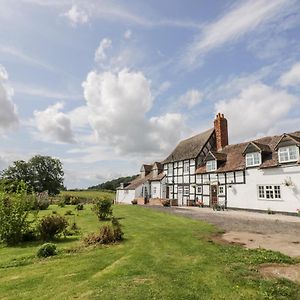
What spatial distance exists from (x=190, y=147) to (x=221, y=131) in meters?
5.66

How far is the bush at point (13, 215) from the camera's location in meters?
13.6

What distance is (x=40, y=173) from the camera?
84.6 metres

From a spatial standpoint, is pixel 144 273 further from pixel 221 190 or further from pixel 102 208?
pixel 221 190

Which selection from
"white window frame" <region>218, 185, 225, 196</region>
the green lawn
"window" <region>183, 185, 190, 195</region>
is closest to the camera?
the green lawn

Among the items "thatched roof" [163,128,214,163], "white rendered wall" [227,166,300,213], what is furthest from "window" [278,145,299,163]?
"thatched roof" [163,128,214,163]

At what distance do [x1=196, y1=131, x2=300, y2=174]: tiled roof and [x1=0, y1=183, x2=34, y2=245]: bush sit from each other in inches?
819

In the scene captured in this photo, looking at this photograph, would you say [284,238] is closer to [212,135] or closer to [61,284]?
[61,284]

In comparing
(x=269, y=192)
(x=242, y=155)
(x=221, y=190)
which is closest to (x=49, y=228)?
(x=269, y=192)

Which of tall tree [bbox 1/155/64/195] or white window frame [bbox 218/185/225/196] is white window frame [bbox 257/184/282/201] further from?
tall tree [bbox 1/155/64/195]

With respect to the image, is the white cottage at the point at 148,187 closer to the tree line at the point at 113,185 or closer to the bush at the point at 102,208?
the bush at the point at 102,208

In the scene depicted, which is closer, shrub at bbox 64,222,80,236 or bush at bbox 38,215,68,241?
bush at bbox 38,215,68,241

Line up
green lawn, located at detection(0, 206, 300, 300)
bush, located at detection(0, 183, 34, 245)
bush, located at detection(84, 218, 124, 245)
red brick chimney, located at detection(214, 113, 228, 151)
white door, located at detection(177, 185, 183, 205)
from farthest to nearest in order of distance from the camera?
1. white door, located at detection(177, 185, 183, 205)
2. red brick chimney, located at detection(214, 113, 228, 151)
3. bush, located at detection(0, 183, 34, 245)
4. bush, located at detection(84, 218, 124, 245)
5. green lawn, located at detection(0, 206, 300, 300)

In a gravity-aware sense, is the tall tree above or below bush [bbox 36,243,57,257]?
above

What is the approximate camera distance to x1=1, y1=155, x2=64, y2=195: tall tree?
269ft
